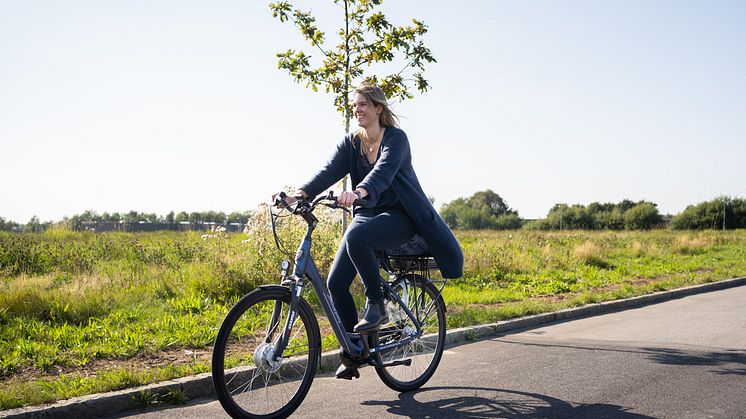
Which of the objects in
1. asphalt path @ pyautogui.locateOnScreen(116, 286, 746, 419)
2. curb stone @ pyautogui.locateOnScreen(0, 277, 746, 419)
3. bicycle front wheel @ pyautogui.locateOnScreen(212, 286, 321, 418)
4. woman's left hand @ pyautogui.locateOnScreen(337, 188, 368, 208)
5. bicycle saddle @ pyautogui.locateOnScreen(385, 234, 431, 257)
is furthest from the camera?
bicycle saddle @ pyautogui.locateOnScreen(385, 234, 431, 257)

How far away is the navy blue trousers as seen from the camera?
4453 millimetres

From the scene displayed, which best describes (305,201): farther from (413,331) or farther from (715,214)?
(715,214)

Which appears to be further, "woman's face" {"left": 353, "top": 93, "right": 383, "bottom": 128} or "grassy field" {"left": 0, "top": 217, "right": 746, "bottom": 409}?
"grassy field" {"left": 0, "top": 217, "right": 746, "bottom": 409}

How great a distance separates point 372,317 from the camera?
4590 mm

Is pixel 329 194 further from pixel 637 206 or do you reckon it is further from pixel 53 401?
pixel 637 206

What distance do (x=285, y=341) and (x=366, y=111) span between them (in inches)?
65.5

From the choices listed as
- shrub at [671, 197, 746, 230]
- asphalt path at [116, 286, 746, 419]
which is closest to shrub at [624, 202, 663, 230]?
shrub at [671, 197, 746, 230]

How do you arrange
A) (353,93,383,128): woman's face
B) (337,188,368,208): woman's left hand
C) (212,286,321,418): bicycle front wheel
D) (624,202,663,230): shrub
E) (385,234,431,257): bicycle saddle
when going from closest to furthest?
(212,286,321,418): bicycle front wheel, (337,188,368,208): woman's left hand, (353,93,383,128): woman's face, (385,234,431,257): bicycle saddle, (624,202,663,230): shrub

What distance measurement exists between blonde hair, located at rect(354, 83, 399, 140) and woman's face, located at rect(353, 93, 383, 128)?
0.07ft

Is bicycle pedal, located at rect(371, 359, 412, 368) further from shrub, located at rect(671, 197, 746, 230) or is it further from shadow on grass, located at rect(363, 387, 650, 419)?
shrub, located at rect(671, 197, 746, 230)

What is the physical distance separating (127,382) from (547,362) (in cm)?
366

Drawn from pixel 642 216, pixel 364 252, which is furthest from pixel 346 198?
pixel 642 216

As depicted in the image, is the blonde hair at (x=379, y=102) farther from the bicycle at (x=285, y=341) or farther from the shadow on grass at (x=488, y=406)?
the shadow on grass at (x=488, y=406)

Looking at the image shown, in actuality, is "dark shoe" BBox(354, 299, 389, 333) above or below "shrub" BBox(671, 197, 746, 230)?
below
